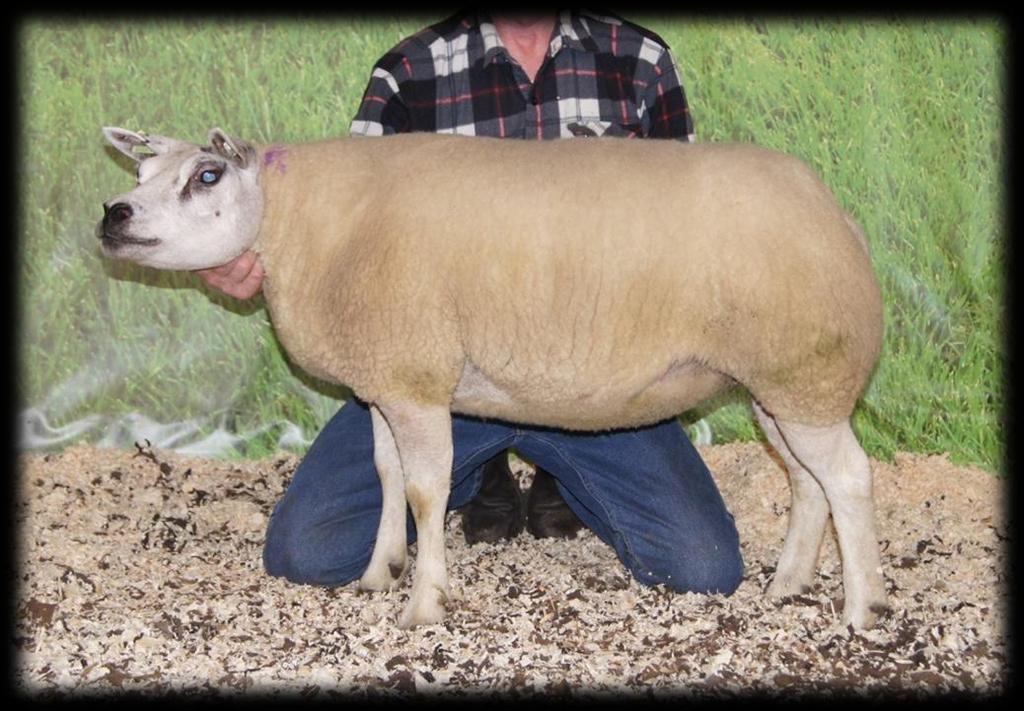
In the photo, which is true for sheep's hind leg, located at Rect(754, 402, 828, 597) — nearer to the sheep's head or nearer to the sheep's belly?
the sheep's belly

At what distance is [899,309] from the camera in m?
4.78

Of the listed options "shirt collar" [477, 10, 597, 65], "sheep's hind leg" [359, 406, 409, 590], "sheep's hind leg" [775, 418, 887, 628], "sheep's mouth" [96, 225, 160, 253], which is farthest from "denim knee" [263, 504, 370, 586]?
"shirt collar" [477, 10, 597, 65]

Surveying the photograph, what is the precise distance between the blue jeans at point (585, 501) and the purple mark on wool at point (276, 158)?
103 cm

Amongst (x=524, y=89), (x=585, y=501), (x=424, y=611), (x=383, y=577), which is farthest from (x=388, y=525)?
(x=524, y=89)

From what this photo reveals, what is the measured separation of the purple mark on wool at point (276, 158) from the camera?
331cm

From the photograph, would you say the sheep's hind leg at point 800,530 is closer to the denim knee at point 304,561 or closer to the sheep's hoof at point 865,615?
the sheep's hoof at point 865,615

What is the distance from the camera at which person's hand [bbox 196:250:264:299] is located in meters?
3.35

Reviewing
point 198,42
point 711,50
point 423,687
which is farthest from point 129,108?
point 423,687

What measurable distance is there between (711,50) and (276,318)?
2375 millimetres

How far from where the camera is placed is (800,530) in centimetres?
360

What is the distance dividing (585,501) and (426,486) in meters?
0.90

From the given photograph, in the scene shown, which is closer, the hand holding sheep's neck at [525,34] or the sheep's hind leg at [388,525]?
the sheep's hind leg at [388,525]

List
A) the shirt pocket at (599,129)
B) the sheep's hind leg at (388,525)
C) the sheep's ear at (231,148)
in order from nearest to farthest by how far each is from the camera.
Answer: the sheep's ear at (231,148) < the sheep's hind leg at (388,525) < the shirt pocket at (599,129)

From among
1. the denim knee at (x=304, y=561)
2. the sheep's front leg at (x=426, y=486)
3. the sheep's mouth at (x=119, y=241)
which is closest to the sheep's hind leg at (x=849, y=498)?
the sheep's front leg at (x=426, y=486)
